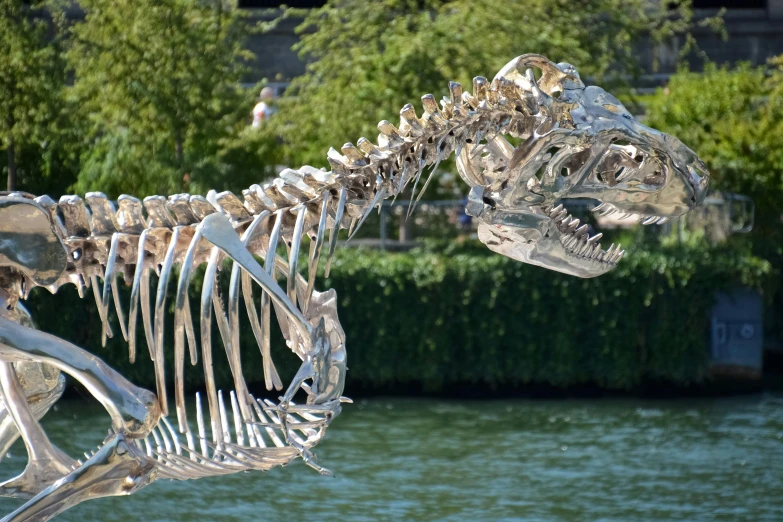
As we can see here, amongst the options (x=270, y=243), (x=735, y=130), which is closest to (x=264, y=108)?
(x=735, y=130)

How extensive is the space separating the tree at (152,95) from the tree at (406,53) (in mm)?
1044

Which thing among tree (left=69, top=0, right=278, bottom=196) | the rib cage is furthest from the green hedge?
A: the rib cage

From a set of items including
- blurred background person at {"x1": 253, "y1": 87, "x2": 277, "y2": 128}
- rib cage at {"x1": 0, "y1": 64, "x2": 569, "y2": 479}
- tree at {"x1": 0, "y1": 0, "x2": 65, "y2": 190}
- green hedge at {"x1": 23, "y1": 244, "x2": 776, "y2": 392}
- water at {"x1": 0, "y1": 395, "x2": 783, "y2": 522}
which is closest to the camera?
rib cage at {"x1": 0, "y1": 64, "x2": 569, "y2": 479}

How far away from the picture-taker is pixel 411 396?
1577 cm

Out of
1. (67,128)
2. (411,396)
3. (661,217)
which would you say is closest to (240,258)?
(661,217)

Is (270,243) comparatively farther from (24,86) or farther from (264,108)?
(264,108)

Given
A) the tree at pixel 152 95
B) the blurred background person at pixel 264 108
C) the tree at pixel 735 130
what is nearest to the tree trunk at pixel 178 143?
the tree at pixel 152 95

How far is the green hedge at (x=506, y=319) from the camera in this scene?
15.4m

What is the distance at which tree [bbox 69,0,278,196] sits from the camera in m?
16.7

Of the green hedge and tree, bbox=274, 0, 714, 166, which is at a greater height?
tree, bbox=274, 0, 714, 166

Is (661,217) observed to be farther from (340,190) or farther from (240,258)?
(240,258)

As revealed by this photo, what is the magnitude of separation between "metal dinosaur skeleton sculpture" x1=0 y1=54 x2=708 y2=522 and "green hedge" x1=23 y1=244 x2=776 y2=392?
8.58 m

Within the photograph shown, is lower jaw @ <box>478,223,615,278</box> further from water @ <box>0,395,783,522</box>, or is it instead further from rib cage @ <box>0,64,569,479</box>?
water @ <box>0,395,783,522</box>

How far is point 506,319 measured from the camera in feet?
51.1
